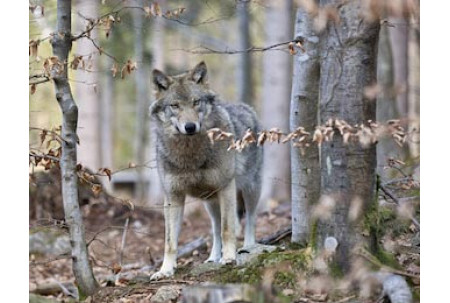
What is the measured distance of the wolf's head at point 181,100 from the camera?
18.5 feet

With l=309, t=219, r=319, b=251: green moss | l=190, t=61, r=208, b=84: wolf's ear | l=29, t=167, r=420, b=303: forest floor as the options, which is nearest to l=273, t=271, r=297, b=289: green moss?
l=29, t=167, r=420, b=303: forest floor

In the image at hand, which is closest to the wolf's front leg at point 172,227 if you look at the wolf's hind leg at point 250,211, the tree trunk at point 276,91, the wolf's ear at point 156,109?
the wolf's ear at point 156,109

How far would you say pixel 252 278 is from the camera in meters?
4.68

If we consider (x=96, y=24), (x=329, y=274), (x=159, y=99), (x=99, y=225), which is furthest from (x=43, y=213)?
(x=329, y=274)

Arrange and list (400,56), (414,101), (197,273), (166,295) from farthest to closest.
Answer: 1. (414,101)
2. (400,56)
3. (197,273)
4. (166,295)

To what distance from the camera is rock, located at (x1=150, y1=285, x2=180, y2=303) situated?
475cm

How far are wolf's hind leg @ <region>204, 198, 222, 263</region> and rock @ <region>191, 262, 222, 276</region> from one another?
52 cm

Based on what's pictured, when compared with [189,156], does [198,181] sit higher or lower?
lower

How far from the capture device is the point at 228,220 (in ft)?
19.2

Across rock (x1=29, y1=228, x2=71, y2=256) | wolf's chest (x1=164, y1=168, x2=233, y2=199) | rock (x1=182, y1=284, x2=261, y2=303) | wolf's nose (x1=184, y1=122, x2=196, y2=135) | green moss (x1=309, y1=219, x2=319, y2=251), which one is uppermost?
wolf's nose (x1=184, y1=122, x2=196, y2=135)

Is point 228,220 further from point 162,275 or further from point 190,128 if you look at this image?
point 190,128

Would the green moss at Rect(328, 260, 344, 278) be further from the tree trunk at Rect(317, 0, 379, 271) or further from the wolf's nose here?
the wolf's nose

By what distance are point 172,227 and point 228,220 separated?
48 cm

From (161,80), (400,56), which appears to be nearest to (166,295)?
(161,80)
